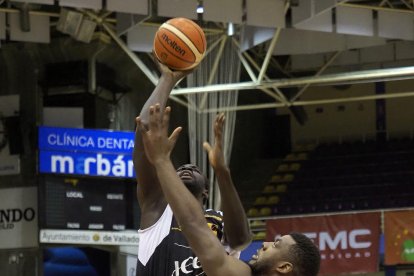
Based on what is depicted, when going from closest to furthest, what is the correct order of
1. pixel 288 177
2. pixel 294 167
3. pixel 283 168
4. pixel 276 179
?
pixel 288 177
pixel 276 179
pixel 294 167
pixel 283 168

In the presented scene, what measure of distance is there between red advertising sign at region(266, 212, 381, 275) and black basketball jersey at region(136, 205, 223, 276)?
1196cm

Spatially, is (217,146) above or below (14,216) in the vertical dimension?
above

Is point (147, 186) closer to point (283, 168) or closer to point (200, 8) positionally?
point (200, 8)

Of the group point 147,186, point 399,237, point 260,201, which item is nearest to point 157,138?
point 147,186

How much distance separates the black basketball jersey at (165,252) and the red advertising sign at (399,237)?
39.3ft

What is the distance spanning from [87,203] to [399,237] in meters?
5.26

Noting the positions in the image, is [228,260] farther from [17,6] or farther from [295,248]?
[17,6]

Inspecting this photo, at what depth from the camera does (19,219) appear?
17406 mm

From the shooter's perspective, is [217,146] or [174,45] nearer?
[217,146]

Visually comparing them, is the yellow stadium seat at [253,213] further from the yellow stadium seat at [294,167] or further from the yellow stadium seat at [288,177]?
the yellow stadium seat at [294,167]

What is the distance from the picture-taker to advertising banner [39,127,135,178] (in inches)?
669

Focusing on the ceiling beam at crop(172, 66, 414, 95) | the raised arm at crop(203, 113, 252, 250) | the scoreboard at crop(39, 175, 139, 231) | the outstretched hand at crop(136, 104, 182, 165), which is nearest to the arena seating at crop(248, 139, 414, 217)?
the ceiling beam at crop(172, 66, 414, 95)

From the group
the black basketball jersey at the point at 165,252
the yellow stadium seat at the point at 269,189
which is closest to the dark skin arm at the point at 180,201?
the black basketball jersey at the point at 165,252

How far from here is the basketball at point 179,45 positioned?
438cm
